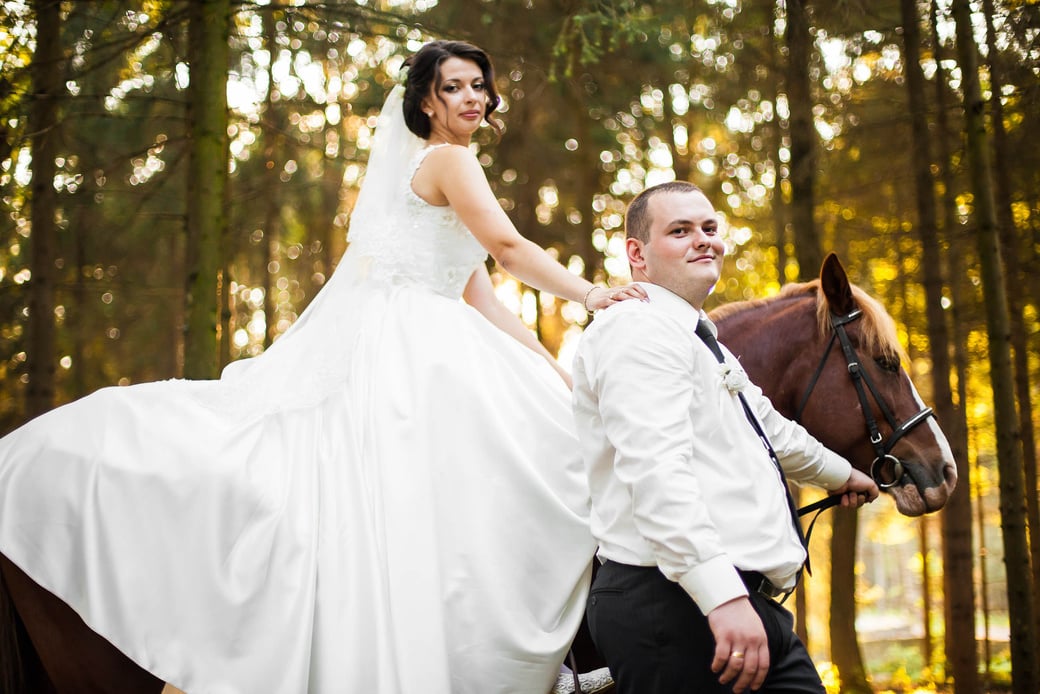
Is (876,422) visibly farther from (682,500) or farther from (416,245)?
(416,245)

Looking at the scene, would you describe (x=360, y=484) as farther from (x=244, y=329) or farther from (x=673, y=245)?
(x=244, y=329)

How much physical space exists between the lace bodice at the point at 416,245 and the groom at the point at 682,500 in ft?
4.36

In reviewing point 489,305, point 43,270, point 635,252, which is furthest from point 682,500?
point 43,270

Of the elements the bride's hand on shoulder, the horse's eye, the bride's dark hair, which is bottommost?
the horse's eye

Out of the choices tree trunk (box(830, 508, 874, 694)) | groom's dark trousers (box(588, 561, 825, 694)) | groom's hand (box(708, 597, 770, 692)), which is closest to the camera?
groom's hand (box(708, 597, 770, 692))

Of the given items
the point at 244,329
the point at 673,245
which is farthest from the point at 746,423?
the point at 244,329

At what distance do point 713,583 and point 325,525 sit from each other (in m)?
1.51

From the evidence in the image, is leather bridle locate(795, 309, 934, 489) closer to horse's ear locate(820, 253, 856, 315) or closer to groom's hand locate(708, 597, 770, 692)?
horse's ear locate(820, 253, 856, 315)

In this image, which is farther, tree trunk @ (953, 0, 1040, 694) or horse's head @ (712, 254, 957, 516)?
tree trunk @ (953, 0, 1040, 694)

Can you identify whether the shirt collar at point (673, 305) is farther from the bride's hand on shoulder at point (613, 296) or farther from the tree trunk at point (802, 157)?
the tree trunk at point (802, 157)

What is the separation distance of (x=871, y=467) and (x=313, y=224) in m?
13.1

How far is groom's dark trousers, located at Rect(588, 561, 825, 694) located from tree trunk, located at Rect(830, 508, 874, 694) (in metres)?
7.21

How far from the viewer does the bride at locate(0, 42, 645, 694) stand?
289 centimetres

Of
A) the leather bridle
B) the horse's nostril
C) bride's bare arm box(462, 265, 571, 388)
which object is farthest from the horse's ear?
bride's bare arm box(462, 265, 571, 388)
